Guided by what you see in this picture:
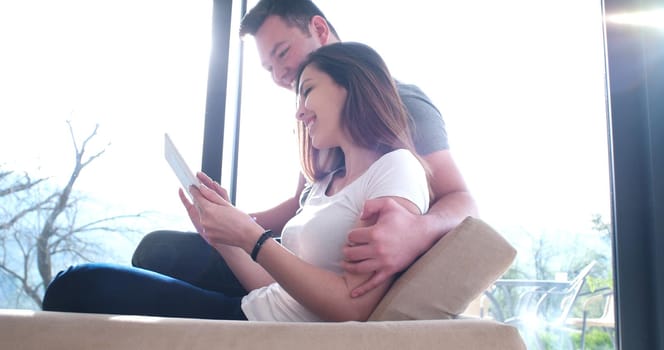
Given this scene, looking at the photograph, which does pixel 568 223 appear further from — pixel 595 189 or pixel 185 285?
pixel 185 285

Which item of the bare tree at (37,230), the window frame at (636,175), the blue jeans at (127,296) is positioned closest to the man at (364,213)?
the blue jeans at (127,296)

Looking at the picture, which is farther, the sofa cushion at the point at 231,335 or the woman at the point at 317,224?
the woman at the point at 317,224

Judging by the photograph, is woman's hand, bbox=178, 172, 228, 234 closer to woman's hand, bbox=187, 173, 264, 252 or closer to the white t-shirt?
woman's hand, bbox=187, 173, 264, 252

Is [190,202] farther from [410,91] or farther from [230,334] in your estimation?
[230,334]

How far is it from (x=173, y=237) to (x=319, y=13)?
0.88 meters

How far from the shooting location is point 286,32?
1671mm

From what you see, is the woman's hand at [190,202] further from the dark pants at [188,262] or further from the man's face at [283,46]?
the man's face at [283,46]

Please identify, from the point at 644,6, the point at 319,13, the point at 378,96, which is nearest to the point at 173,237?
the point at 378,96

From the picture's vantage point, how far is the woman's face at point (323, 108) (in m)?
1.06

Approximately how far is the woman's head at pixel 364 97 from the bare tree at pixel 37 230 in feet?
3.72

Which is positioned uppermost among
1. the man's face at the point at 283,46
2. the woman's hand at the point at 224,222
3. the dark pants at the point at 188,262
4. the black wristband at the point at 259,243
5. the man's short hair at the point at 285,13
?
the man's short hair at the point at 285,13

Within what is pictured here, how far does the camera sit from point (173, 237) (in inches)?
53.1

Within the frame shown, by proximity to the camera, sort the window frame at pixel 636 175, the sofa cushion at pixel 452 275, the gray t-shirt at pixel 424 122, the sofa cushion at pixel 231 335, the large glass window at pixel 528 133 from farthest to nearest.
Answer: the large glass window at pixel 528 133, the window frame at pixel 636 175, the gray t-shirt at pixel 424 122, the sofa cushion at pixel 452 275, the sofa cushion at pixel 231 335

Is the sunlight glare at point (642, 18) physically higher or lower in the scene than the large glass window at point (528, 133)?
higher
